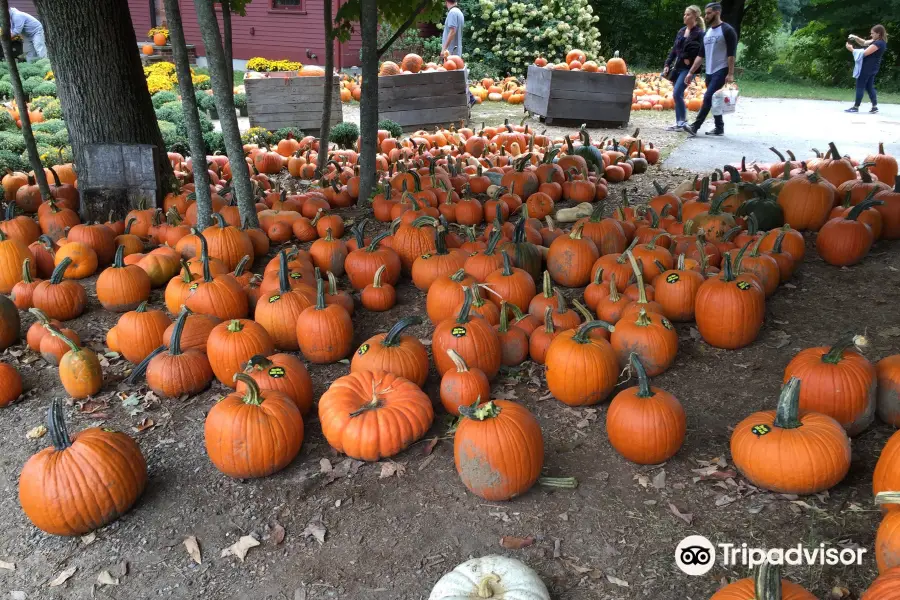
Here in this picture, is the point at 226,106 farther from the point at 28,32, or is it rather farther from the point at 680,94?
the point at 28,32

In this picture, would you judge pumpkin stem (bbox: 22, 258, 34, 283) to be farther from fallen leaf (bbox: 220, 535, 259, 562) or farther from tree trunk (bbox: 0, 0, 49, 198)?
fallen leaf (bbox: 220, 535, 259, 562)

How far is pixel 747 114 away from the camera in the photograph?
14984 millimetres

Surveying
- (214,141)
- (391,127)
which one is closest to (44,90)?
(214,141)

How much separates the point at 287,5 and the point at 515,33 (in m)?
7.17

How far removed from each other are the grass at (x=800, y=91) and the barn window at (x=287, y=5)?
13.5 meters

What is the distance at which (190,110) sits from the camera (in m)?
5.23

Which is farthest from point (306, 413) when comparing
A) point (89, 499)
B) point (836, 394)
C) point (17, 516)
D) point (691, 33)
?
point (691, 33)

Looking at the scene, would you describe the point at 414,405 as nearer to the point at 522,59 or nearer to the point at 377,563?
the point at 377,563

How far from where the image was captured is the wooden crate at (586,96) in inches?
503

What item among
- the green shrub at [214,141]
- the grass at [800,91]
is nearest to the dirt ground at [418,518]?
the green shrub at [214,141]

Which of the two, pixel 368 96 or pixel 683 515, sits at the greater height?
pixel 368 96

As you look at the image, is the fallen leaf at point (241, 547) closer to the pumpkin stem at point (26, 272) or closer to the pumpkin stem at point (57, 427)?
the pumpkin stem at point (57, 427)

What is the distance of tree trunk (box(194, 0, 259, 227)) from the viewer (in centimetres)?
484

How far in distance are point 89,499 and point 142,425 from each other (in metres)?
0.83
